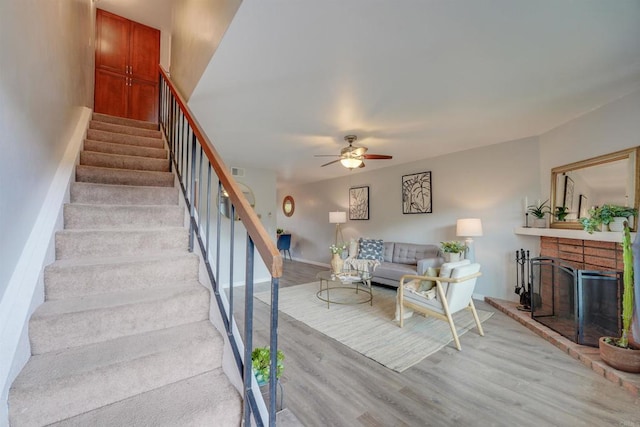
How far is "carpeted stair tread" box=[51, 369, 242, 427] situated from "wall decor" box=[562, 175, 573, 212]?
391cm

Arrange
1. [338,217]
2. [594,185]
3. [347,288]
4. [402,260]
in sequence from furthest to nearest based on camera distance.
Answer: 1. [338,217]
2. [402,260]
3. [347,288]
4. [594,185]

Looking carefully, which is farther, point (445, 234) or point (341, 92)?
point (445, 234)

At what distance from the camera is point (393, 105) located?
2.60m

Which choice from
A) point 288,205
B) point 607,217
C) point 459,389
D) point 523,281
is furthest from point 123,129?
point 288,205

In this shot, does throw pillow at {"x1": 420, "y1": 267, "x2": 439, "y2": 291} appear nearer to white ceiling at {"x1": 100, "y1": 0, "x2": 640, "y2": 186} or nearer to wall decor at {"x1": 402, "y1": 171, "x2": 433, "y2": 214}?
white ceiling at {"x1": 100, "y1": 0, "x2": 640, "y2": 186}

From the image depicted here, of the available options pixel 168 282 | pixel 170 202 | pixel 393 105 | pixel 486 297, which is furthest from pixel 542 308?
pixel 170 202

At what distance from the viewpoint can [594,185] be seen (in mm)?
2787

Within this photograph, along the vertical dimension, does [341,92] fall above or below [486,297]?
above

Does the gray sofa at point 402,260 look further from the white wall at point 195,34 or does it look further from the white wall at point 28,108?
the white wall at point 28,108

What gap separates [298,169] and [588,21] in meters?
4.75

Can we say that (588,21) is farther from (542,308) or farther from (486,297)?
(486,297)

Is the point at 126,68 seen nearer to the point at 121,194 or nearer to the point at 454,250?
the point at 121,194

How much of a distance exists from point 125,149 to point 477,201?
4.71 m

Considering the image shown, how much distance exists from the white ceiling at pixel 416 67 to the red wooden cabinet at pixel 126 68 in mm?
2326
